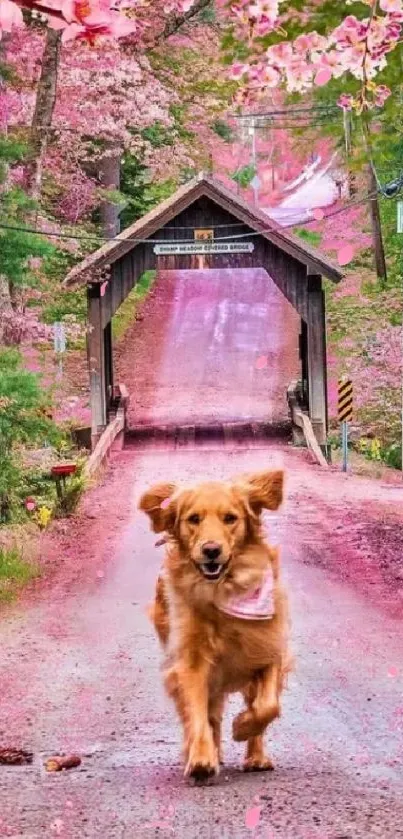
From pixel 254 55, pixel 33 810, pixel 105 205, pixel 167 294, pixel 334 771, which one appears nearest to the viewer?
pixel 33 810

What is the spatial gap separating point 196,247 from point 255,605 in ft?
79.6

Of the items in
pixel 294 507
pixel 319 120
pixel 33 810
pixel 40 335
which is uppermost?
pixel 319 120

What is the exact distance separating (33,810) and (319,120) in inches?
1436

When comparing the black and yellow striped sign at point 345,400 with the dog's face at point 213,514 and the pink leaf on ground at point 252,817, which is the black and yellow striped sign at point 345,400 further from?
the pink leaf on ground at point 252,817

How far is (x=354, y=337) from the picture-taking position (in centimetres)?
3891

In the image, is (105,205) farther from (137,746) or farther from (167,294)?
(137,746)

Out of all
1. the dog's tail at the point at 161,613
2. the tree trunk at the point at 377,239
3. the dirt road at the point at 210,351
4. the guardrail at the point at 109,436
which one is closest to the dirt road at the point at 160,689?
the guardrail at the point at 109,436

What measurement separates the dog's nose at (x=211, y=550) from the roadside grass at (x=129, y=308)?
116 feet

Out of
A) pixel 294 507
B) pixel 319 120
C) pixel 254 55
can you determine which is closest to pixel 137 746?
pixel 254 55

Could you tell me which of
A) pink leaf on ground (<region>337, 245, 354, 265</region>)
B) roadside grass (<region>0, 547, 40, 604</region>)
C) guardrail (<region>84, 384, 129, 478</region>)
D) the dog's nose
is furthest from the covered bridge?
the dog's nose

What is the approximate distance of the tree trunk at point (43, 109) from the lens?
2202 cm

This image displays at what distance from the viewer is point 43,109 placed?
2223 centimetres

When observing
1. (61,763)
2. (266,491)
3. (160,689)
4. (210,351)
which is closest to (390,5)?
(266,491)

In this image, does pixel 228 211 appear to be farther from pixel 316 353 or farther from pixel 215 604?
pixel 215 604
